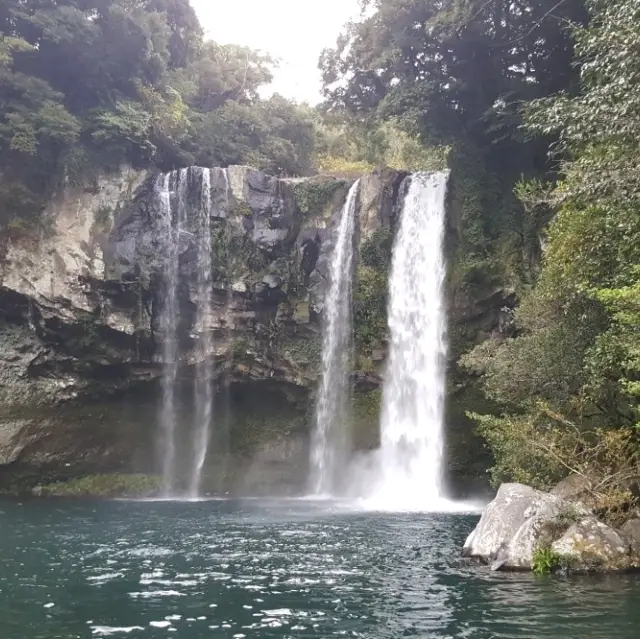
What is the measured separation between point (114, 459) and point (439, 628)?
19.3m

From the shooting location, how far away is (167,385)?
78.4 ft

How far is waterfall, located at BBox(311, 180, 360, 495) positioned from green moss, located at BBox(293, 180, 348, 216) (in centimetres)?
99

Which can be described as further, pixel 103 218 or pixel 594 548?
pixel 103 218

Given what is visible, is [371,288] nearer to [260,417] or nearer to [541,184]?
[260,417]

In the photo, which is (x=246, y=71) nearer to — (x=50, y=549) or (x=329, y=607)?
(x=50, y=549)

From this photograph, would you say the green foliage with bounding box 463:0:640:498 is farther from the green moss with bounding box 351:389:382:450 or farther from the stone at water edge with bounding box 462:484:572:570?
the green moss with bounding box 351:389:382:450

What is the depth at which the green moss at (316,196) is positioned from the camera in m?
23.8

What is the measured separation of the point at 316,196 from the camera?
23891 millimetres

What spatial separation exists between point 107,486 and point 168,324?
6.17m

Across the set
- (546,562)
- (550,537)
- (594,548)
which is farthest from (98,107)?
(594,548)

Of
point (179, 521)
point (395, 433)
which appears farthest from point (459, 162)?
point (179, 521)

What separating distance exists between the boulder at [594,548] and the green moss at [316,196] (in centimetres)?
1649

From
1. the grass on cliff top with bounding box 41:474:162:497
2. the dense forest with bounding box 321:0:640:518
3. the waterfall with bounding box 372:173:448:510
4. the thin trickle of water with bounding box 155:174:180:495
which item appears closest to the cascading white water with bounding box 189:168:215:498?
the thin trickle of water with bounding box 155:174:180:495

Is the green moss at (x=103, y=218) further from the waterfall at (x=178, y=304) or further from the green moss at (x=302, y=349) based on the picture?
the green moss at (x=302, y=349)
